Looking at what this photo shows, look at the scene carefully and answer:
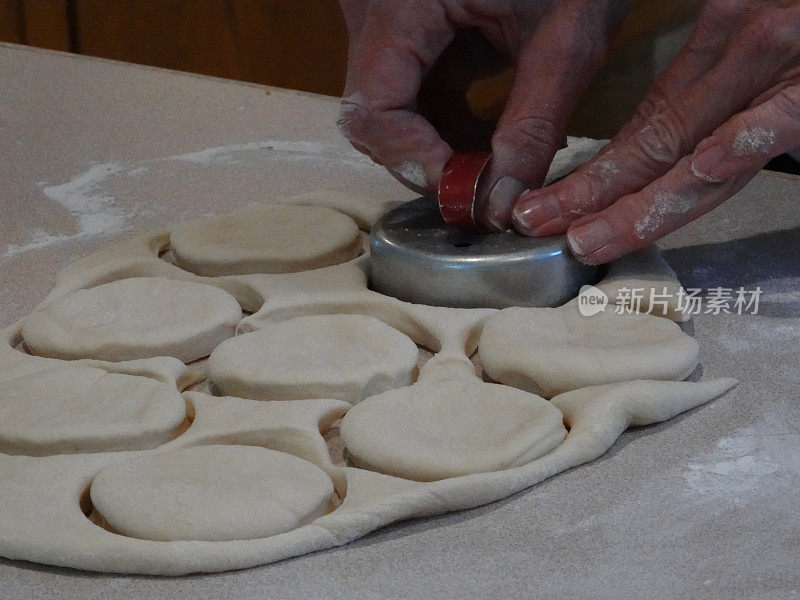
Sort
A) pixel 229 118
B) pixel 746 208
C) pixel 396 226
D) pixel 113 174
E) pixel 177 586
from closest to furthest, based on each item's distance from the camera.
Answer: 1. pixel 177 586
2. pixel 396 226
3. pixel 746 208
4. pixel 113 174
5. pixel 229 118

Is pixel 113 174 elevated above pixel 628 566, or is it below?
below

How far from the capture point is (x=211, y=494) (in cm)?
98

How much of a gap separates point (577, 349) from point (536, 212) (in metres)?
0.26

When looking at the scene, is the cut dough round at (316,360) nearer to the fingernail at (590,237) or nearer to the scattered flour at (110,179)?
the fingernail at (590,237)

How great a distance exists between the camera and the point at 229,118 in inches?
91.0

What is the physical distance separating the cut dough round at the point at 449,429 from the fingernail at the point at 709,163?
0.42 m

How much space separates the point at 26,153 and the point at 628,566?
5.53 feet

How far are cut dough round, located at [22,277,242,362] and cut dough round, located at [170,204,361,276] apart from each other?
0.10 meters

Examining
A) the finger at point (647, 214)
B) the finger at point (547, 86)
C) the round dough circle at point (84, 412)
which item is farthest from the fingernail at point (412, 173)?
the round dough circle at point (84, 412)

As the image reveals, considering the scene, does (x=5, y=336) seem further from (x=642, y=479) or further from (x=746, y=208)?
(x=746, y=208)

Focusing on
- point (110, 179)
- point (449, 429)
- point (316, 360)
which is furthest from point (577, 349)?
point (110, 179)

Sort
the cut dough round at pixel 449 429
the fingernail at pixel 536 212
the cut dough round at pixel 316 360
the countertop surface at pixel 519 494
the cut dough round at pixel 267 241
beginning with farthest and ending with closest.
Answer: the cut dough round at pixel 267 241 → the fingernail at pixel 536 212 → the cut dough round at pixel 316 360 → the cut dough round at pixel 449 429 → the countertop surface at pixel 519 494

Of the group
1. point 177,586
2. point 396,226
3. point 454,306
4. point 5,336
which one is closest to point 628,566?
point 177,586

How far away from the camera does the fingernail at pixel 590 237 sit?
1.37 m
